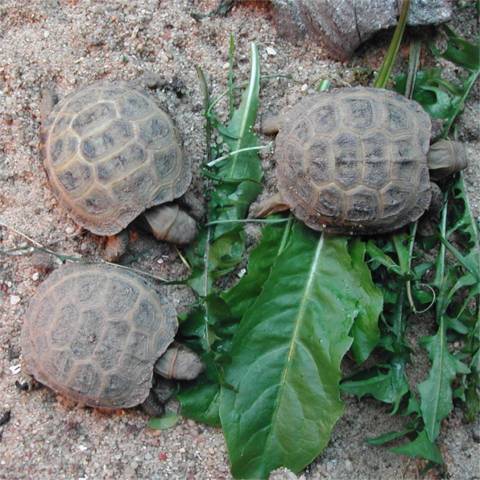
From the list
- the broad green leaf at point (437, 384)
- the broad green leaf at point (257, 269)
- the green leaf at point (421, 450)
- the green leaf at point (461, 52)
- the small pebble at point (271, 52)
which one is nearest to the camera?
the green leaf at point (421, 450)

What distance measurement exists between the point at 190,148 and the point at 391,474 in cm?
157

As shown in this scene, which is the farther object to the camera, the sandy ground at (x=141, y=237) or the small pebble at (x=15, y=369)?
the small pebble at (x=15, y=369)

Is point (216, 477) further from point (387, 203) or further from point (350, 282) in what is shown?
point (387, 203)

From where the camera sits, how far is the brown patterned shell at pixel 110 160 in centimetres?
315

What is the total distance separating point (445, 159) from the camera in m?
3.11

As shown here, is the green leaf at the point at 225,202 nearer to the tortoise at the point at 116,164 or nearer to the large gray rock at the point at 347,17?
the tortoise at the point at 116,164

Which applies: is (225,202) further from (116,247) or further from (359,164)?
(359,164)

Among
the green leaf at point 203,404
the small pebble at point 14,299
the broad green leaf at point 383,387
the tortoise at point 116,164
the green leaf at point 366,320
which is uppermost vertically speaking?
the tortoise at point 116,164

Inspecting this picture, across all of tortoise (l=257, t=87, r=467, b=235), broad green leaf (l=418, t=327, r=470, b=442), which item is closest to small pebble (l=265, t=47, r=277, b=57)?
tortoise (l=257, t=87, r=467, b=235)

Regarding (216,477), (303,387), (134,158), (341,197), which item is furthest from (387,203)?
(216,477)

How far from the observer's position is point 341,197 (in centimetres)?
304

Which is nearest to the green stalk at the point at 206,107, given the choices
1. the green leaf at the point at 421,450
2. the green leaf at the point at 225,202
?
the green leaf at the point at 225,202

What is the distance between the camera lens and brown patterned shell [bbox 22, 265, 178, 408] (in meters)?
2.98

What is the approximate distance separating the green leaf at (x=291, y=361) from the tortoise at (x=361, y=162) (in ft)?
0.60
